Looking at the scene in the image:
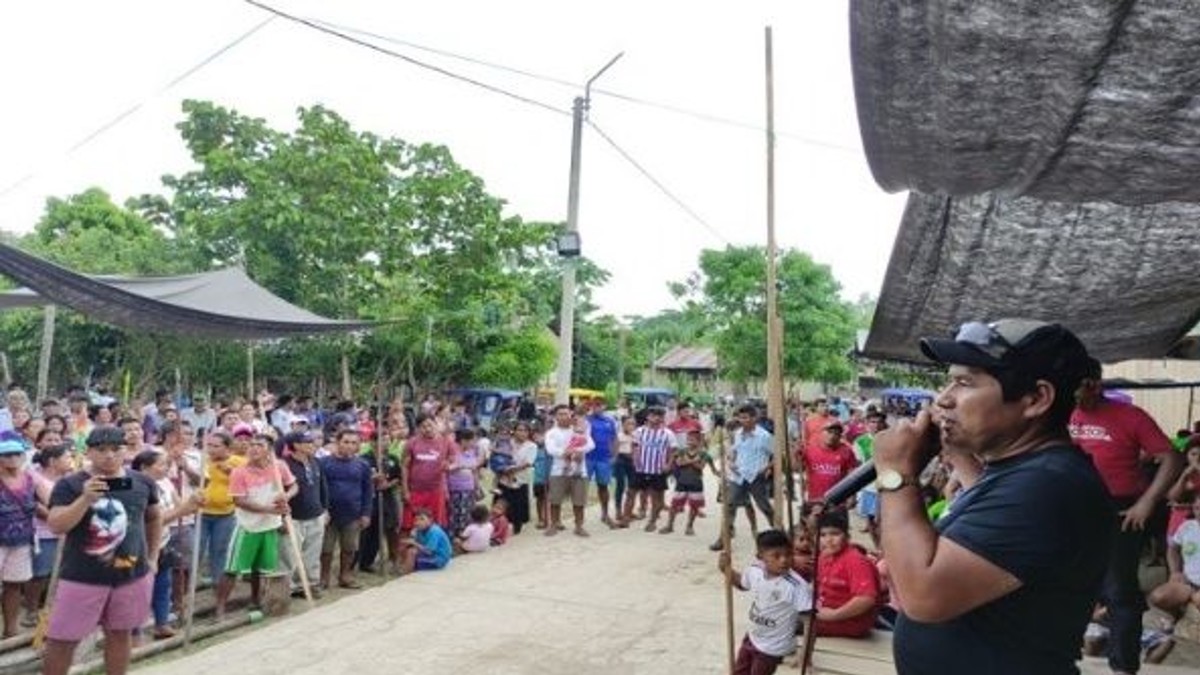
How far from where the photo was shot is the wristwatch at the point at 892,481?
184 cm

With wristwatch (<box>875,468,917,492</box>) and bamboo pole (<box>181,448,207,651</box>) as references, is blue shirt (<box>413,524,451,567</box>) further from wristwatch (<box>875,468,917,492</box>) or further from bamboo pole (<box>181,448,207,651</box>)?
wristwatch (<box>875,468,917,492</box>)

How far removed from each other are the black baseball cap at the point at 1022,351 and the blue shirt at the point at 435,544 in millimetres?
8444

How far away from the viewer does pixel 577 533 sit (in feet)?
39.6

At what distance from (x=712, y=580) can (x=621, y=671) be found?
3241mm

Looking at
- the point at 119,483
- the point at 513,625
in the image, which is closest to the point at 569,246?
the point at 513,625

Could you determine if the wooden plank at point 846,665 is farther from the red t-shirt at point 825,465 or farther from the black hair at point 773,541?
the red t-shirt at point 825,465

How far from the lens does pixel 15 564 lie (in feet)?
21.2

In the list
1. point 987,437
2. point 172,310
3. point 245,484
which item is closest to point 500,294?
point 172,310

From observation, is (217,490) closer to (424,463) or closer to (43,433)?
(43,433)

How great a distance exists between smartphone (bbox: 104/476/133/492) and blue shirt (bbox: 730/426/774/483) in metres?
7.20

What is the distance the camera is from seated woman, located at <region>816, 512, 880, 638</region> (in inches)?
194

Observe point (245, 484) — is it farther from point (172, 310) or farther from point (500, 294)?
point (500, 294)

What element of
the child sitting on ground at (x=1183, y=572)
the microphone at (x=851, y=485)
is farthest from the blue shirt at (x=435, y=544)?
the microphone at (x=851, y=485)

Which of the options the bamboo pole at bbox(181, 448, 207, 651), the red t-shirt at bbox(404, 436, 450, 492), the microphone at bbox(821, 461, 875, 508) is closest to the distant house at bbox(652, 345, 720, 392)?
the red t-shirt at bbox(404, 436, 450, 492)
